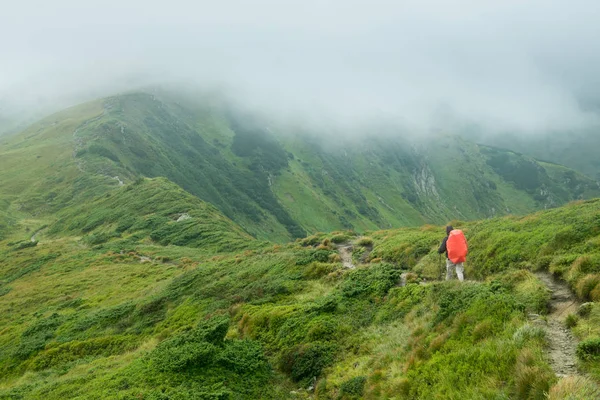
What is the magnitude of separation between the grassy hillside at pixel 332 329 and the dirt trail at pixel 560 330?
0.30 m

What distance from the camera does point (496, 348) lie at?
8742 millimetres

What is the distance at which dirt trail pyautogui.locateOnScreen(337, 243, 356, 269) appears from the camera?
88.8 feet

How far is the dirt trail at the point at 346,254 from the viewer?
27.1 metres

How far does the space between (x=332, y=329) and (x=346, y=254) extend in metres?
15.9

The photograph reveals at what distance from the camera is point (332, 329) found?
1525 centimetres

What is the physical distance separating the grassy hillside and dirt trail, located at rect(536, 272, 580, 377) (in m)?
0.30

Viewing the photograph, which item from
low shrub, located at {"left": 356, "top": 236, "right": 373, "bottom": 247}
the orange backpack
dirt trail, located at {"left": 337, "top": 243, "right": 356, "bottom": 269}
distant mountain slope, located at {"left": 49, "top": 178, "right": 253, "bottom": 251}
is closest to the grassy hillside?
low shrub, located at {"left": 356, "top": 236, "right": 373, "bottom": 247}

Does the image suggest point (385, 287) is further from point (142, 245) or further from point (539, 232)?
point (142, 245)

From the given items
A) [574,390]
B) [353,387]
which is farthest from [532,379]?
[353,387]

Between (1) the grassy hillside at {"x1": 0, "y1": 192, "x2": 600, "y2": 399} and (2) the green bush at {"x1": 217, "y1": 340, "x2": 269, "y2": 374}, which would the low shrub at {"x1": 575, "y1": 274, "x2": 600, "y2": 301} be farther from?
(2) the green bush at {"x1": 217, "y1": 340, "x2": 269, "y2": 374}

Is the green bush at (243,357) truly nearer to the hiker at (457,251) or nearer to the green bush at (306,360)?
the green bush at (306,360)

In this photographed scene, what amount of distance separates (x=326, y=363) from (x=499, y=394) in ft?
23.5

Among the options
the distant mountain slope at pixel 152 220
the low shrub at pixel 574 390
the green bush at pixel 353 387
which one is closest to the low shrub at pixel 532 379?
the low shrub at pixel 574 390

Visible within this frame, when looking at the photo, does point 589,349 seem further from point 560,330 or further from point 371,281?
point 371,281
